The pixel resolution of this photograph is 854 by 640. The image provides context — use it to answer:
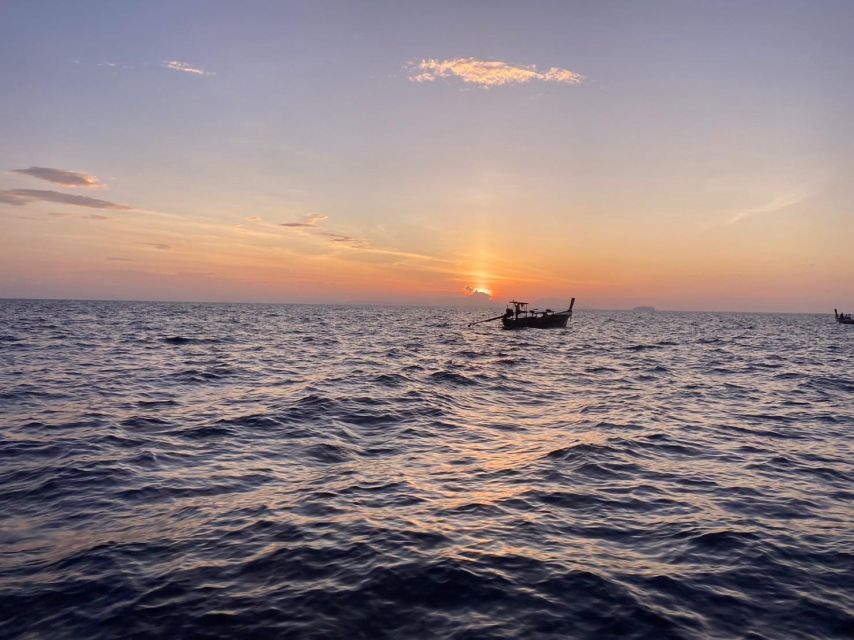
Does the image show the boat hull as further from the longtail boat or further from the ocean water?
the ocean water

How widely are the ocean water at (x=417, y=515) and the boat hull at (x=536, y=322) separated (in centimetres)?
5614

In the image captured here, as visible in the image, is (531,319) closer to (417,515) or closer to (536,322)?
A: (536,322)

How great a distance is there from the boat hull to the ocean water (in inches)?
2210

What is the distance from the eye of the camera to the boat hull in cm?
7994

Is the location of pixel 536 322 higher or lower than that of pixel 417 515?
higher

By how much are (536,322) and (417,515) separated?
7243cm

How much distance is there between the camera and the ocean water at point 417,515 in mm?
6965

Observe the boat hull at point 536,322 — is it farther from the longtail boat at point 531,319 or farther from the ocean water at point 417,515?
the ocean water at point 417,515

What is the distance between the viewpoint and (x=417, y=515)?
10.3 m

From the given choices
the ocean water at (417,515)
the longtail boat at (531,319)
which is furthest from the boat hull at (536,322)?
the ocean water at (417,515)

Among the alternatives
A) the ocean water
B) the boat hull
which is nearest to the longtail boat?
the boat hull

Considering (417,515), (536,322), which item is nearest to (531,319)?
(536,322)

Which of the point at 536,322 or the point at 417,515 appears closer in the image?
the point at 417,515

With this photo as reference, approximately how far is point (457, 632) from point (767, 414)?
1964cm
